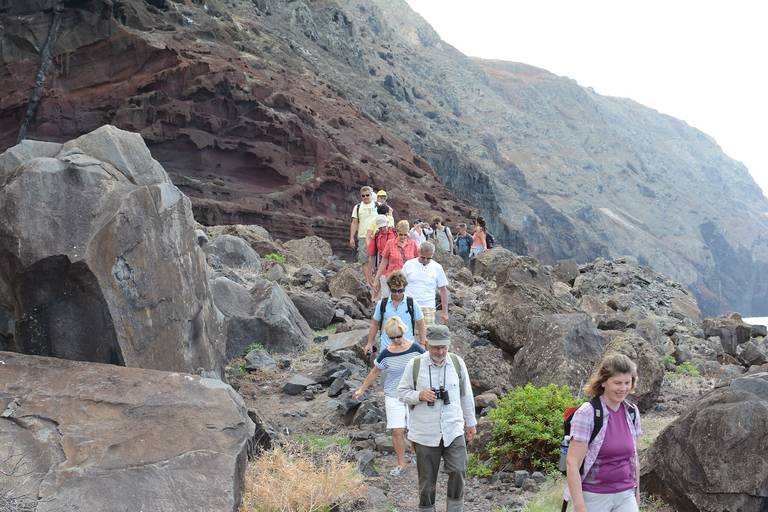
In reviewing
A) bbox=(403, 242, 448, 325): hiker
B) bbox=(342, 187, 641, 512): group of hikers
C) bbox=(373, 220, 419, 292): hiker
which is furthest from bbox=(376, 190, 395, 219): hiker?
bbox=(342, 187, 641, 512): group of hikers

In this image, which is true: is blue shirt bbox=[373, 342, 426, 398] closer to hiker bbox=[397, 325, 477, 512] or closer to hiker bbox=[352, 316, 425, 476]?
hiker bbox=[352, 316, 425, 476]

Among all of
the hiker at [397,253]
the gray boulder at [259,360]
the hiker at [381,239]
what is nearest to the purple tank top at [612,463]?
the hiker at [397,253]

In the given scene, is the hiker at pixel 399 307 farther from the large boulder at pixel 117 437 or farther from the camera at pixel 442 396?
the large boulder at pixel 117 437

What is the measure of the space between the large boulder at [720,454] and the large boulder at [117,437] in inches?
132

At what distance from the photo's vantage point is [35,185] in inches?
216

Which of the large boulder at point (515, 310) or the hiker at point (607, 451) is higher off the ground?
the hiker at point (607, 451)

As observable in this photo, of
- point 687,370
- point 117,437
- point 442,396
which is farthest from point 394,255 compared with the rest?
point 687,370

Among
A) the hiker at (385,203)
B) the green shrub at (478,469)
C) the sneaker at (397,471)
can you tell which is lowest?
the green shrub at (478,469)

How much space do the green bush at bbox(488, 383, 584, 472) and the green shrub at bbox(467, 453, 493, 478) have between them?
0.46 feet

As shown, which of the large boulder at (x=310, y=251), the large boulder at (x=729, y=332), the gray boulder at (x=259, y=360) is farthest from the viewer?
the large boulder at (x=310, y=251)

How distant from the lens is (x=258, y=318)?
9.90m

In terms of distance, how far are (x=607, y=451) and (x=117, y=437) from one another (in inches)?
124

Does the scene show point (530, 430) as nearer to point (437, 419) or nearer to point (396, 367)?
point (396, 367)

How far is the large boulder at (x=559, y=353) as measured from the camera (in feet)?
26.0
